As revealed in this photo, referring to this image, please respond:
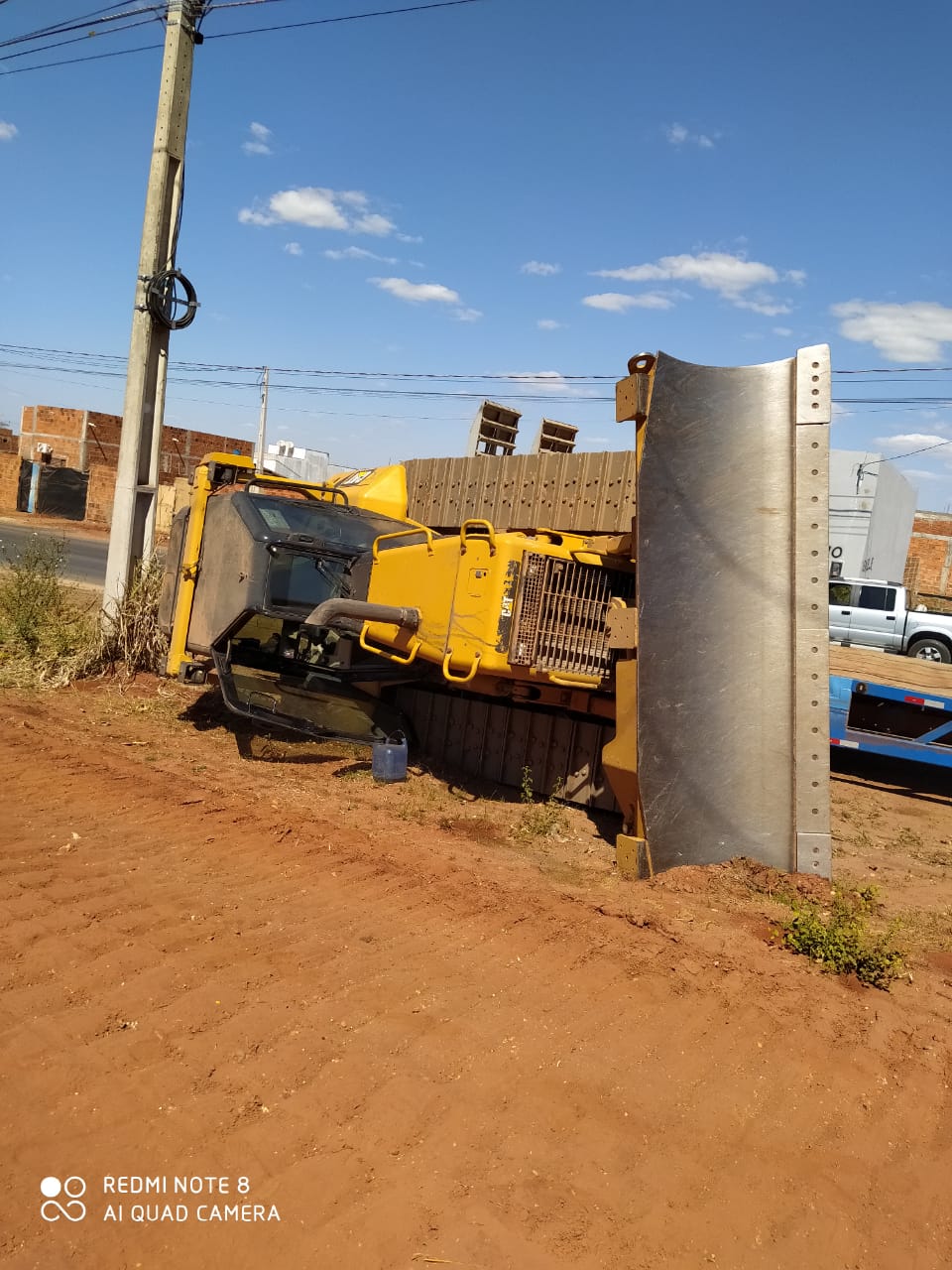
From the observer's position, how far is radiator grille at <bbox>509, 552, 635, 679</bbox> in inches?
234

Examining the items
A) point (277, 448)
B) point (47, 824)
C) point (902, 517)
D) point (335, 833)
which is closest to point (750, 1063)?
point (335, 833)

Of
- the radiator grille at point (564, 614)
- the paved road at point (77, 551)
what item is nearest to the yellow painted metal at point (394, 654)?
the radiator grille at point (564, 614)

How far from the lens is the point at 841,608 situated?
16.2m

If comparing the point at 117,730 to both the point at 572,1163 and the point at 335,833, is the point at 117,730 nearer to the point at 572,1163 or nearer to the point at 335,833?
the point at 335,833

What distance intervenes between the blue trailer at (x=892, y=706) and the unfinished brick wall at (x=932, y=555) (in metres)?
25.0

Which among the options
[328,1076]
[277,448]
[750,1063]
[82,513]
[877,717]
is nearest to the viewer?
[328,1076]

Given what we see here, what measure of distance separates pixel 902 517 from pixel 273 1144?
2870cm

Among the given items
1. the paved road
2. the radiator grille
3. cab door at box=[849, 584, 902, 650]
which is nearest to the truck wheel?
cab door at box=[849, 584, 902, 650]

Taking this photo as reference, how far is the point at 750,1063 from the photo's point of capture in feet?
11.3

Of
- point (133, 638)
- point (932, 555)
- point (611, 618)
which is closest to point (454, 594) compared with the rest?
point (611, 618)

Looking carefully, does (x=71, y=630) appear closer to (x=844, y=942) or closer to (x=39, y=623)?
(x=39, y=623)

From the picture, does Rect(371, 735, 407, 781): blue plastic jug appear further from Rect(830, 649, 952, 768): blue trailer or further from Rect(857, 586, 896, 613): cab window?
Rect(857, 586, 896, 613): cab window

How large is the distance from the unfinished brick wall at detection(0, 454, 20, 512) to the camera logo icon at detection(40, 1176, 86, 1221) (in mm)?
40724

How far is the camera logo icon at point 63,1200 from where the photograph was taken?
255cm
